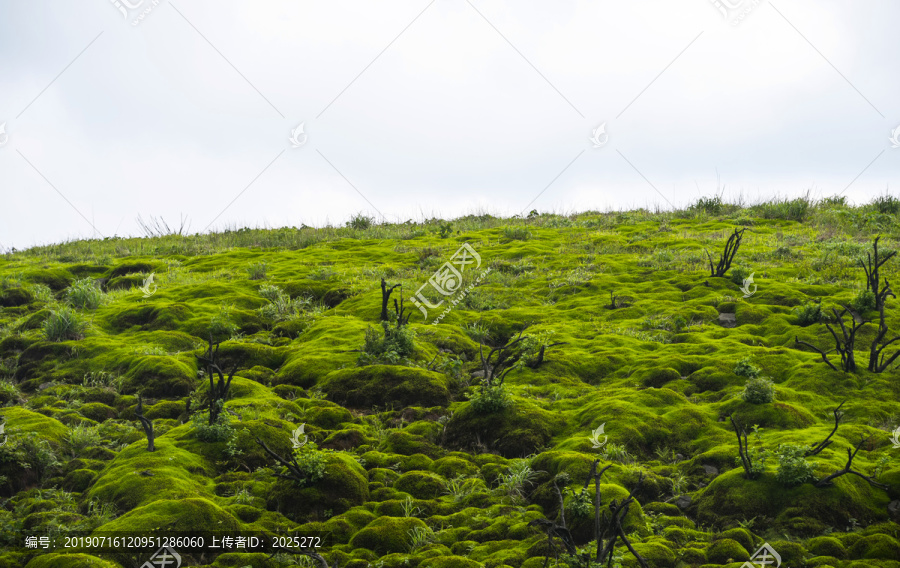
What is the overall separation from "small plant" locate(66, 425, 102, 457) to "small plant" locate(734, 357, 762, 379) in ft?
28.9

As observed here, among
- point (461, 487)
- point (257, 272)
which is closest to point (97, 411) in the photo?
point (461, 487)

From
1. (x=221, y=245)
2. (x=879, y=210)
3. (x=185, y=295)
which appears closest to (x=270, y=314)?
(x=185, y=295)

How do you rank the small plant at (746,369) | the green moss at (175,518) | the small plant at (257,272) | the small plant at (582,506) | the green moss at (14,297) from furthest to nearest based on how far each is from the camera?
the small plant at (257,272) < the green moss at (14,297) < the small plant at (746,369) < the small plant at (582,506) < the green moss at (175,518)

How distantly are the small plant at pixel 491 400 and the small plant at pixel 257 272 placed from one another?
27.7 ft

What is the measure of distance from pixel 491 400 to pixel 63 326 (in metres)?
8.10

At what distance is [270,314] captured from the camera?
490 inches

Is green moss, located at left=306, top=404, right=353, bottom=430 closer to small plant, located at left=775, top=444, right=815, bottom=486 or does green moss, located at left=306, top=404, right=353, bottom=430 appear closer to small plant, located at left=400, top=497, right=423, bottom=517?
small plant, located at left=400, top=497, right=423, bottom=517

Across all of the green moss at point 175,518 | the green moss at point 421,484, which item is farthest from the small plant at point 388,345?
the green moss at point 175,518

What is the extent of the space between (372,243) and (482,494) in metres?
13.6

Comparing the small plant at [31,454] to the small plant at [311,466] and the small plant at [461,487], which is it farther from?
the small plant at [461,487]

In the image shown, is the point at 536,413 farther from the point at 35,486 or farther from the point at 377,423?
the point at 35,486

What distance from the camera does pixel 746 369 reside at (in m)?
9.01

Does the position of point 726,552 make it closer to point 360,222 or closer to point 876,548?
point 876,548

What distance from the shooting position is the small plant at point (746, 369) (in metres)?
8.91
